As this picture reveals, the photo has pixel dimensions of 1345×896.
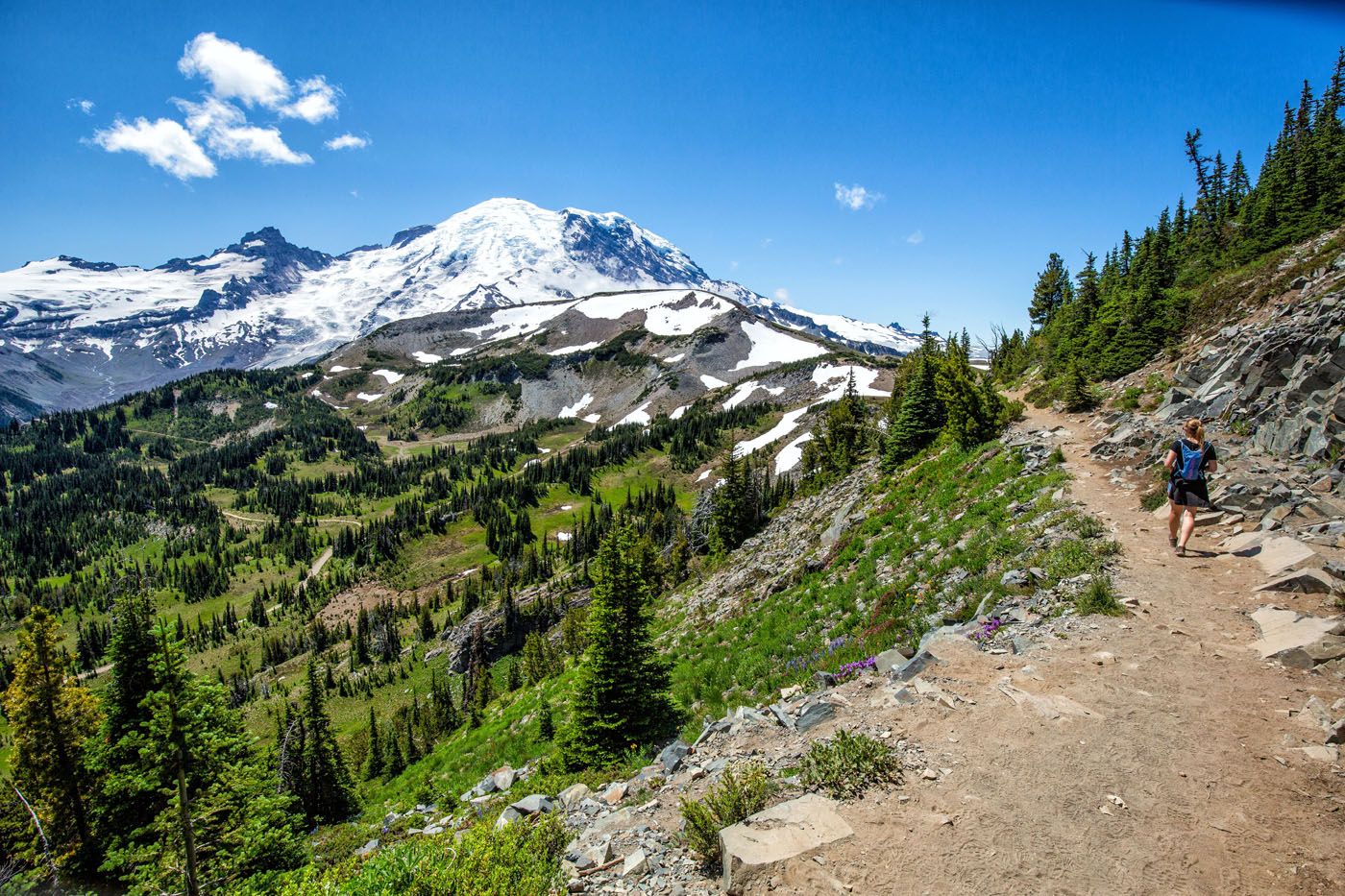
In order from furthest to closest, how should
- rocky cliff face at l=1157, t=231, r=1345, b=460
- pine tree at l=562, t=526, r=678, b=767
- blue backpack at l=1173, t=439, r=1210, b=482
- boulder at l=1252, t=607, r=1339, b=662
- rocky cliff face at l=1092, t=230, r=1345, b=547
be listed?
1. pine tree at l=562, t=526, r=678, b=767
2. rocky cliff face at l=1157, t=231, r=1345, b=460
3. rocky cliff face at l=1092, t=230, r=1345, b=547
4. blue backpack at l=1173, t=439, r=1210, b=482
5. boulder at l=1252, t=607, r=1339, b=662

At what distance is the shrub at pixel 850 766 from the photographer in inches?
308

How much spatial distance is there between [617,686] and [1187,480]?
16.7 metres

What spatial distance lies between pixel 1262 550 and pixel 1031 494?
6.96 m

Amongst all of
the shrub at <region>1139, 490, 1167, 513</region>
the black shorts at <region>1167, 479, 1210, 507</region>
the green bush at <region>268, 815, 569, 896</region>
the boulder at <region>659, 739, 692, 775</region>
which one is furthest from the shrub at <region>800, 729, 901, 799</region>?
the shrub at <region>1139, 490, 1167, 513</region>

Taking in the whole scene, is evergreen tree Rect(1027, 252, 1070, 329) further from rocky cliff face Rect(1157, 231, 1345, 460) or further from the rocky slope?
the rocky slope

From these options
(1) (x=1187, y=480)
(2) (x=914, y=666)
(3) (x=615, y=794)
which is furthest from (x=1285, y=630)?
(3) (x=615, y=794)

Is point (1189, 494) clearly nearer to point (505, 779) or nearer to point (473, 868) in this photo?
point (473, 868)

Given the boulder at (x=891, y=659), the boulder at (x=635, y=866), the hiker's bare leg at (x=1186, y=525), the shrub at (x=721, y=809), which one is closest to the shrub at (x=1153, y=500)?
the hiker's bare leg at (x=1186, y=525)

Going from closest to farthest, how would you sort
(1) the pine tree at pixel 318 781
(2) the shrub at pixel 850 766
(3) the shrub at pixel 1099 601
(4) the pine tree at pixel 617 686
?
1. (2) the shrub at pixel 850 766
2. (3) the shrub at pixel 1099 601
3. (4) the pine tree at pixel 617 686
4. (1) the pine tree at pixel 318 781

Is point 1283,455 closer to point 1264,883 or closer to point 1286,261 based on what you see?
point 1264,883

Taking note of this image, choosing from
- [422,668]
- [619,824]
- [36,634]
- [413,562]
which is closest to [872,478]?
[619,824]

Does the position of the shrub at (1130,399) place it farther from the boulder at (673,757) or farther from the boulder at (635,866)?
the boulder at (635,866)

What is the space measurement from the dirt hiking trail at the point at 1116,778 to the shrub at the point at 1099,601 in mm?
265

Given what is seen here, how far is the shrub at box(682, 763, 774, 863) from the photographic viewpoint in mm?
7383
